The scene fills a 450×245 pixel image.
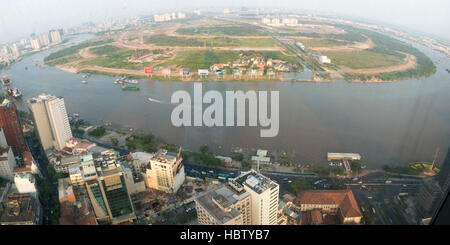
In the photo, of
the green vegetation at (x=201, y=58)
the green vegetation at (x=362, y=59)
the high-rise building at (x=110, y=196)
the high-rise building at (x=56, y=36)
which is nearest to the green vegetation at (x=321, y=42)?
the green vegetation at (x=362, y=59)

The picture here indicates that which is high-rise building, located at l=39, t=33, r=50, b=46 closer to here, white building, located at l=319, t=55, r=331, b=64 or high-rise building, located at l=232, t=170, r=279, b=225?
white building, located at l=319, t=55, r=331, b=64

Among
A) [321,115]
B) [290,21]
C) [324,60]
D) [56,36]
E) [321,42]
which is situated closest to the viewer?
[321,115]

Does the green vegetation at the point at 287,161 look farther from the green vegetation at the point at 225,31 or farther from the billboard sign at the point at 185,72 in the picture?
the green vegetation at the point at 225,31

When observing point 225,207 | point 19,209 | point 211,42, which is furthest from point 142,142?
point 211,42

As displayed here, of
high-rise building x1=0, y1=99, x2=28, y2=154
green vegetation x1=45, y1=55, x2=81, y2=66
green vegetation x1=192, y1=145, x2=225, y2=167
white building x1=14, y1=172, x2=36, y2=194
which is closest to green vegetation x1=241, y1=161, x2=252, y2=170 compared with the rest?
green vegetation x1=192, y1=145, x2=225, y2=167

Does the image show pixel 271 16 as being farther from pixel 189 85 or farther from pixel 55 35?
pixel 55 35

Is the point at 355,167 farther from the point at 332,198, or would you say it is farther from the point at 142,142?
the point at 142,142
